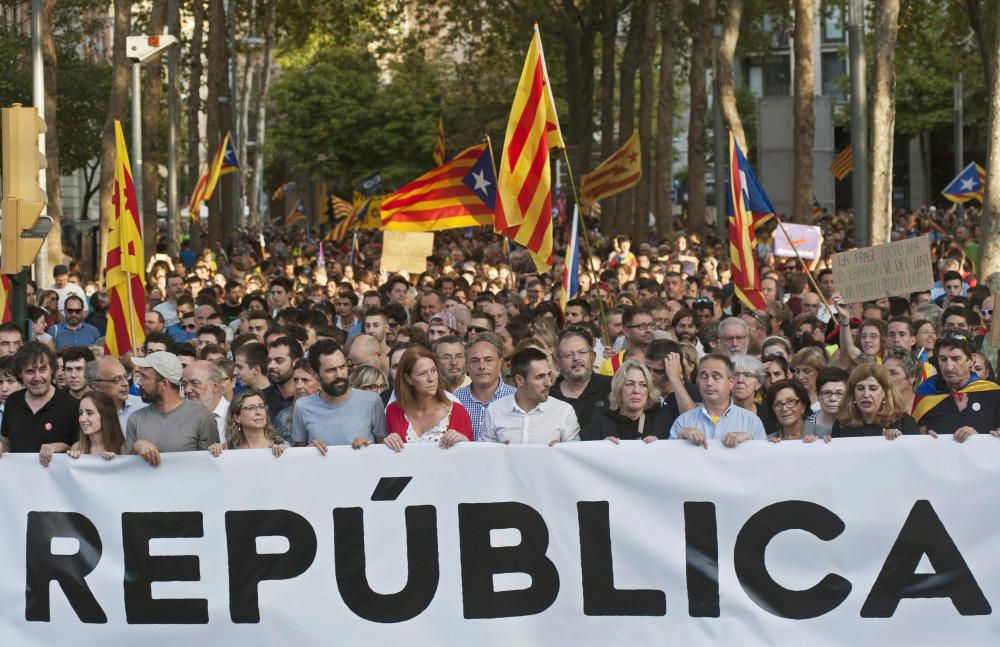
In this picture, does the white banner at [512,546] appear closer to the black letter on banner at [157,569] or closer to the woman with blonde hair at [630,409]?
the black letter on banner at [157,569]

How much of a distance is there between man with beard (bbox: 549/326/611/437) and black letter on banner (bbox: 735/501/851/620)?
199cm

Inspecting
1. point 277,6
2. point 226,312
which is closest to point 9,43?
point 277,6

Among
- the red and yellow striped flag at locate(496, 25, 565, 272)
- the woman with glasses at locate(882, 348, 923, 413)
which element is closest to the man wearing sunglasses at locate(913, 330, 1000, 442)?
the woman with glasses at locate(882, 348, 923, 413)

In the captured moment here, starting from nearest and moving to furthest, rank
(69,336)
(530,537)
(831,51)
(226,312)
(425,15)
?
(530,537), (69,336), (226,312), (425,15), (831,51)

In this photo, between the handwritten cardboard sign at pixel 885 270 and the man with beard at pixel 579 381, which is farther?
the handwritten cardboard sign at pixel 885 270

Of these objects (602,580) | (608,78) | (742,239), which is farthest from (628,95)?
(602,580)

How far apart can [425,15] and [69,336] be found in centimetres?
3500

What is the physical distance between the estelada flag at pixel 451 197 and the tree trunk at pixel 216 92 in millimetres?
19561

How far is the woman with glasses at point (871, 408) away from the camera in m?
8.36

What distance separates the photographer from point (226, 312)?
702 inches

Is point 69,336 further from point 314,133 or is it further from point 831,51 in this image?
point 831,51

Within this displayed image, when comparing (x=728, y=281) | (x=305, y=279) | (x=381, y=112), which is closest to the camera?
(x=728, y=281)

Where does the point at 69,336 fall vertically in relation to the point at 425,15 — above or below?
below

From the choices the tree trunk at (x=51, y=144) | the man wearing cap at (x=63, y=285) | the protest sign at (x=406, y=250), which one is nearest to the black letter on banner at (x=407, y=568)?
the man wearing cap at (x=63, y=285)
